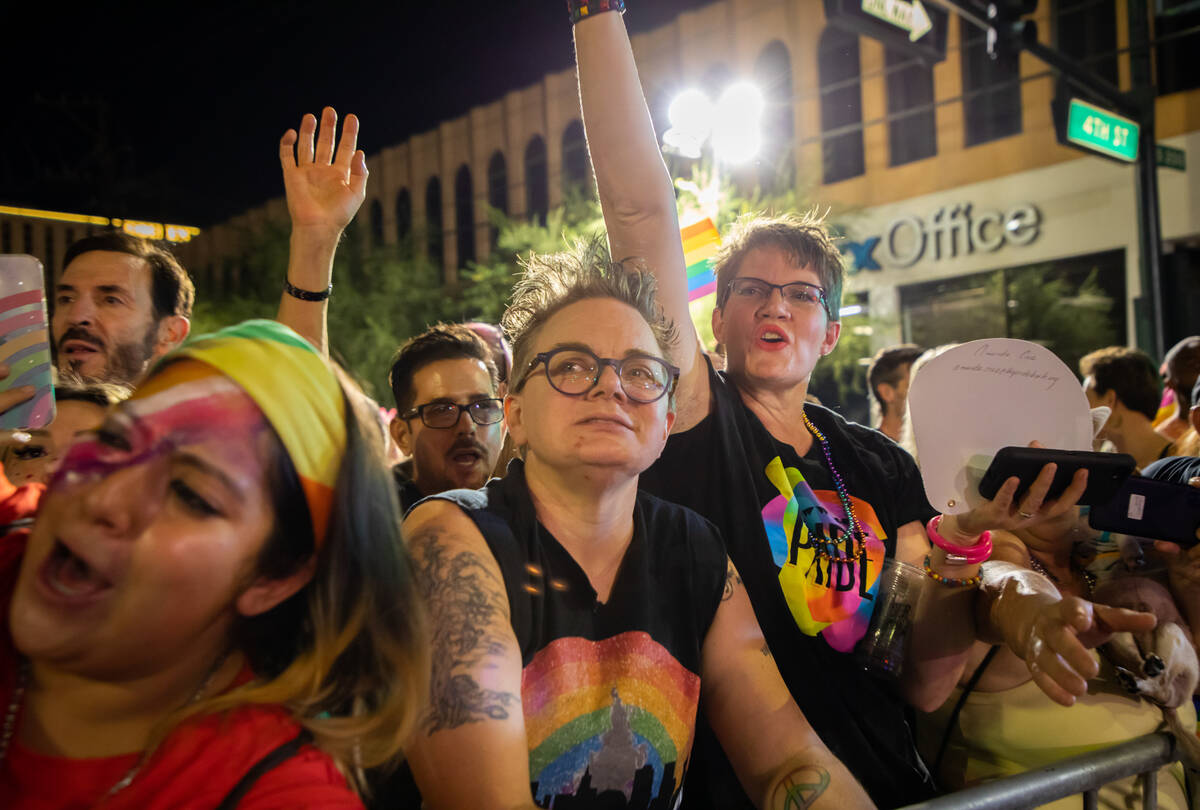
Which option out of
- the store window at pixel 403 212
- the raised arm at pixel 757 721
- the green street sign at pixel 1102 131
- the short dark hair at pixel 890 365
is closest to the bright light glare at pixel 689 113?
the green street sign at pixel 1102 131

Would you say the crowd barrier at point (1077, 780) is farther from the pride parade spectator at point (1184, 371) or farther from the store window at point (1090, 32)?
the store window at point (1090, 32)

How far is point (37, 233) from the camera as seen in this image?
3684 centimetres

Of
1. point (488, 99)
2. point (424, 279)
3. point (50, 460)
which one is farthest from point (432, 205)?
point (50, 460)

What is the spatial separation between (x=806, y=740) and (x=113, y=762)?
1.36 m

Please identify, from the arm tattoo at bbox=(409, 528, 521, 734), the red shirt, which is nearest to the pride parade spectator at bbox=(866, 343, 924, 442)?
the arm tattoo at bbox=(409, 528, 521, 734)

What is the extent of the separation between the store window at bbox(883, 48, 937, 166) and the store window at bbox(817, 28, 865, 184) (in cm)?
62

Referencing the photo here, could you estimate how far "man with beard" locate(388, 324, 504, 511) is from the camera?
3.09 m

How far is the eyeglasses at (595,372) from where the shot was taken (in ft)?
6.24

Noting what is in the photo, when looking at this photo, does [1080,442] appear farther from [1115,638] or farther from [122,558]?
[122,558]

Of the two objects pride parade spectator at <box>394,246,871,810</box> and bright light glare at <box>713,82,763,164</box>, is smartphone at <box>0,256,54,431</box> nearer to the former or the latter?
pride parade spectator at <box>394,246,871,810</box>

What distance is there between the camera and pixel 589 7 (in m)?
2.21

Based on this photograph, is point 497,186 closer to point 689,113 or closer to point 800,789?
point 689,113

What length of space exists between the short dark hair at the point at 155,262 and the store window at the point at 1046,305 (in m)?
13.9

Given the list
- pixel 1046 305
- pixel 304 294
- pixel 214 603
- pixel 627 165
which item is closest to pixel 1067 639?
pixel 627 165
